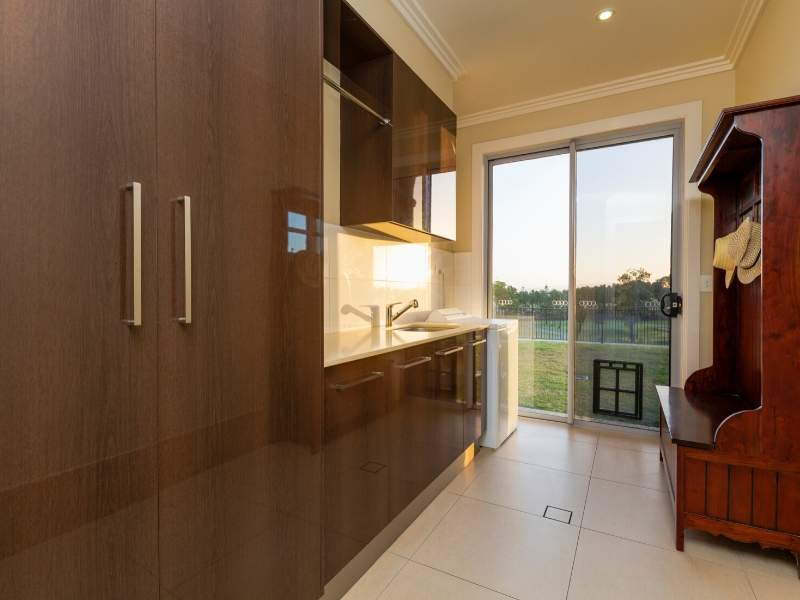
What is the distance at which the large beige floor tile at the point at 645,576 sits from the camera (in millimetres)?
1503

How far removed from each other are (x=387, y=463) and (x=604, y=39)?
299 centimetres

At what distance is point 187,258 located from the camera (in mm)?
865

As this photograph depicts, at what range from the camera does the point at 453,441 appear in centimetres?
226

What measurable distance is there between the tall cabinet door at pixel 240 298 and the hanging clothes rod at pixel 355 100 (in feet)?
2.45

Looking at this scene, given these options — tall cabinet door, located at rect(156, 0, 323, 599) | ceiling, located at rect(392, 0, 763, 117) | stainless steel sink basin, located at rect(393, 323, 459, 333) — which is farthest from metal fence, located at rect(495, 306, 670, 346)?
tall cabinet door, located at rect(156, 0, 323, 599)

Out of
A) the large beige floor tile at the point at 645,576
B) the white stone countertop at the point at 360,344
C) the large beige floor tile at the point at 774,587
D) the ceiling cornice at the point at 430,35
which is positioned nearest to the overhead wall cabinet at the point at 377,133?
the ceiling cornice at the point at 430,35

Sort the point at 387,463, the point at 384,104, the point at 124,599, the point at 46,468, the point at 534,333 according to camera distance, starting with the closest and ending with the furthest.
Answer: the point at 46,468 < the point at 124,599 < the point at 387,463 < the point at 384,104 < the point at 534,333

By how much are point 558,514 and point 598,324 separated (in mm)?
1766

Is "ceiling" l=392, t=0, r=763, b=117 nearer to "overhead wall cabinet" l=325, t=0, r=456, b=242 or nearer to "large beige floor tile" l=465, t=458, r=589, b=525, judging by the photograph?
"overhead wall cabinet" l=325, t=0, r=456, b=242

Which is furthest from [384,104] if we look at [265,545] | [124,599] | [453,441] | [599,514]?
[599,514]

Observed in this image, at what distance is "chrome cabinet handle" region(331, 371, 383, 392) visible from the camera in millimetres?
1330

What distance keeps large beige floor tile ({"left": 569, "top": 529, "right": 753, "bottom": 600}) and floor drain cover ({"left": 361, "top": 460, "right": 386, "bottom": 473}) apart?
2.81ft

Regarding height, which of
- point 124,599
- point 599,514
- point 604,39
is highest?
point 604,39

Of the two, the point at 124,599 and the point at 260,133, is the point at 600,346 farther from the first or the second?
the point at 124,599
